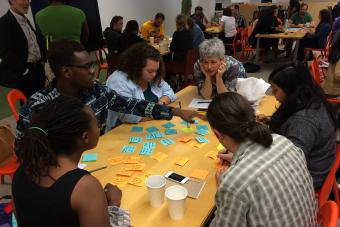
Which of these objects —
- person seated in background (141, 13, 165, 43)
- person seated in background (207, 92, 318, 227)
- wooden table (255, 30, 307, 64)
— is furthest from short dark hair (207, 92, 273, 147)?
wooden table (255, 30, 307, 64)

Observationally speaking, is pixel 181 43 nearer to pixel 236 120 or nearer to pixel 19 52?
pixel 19 52

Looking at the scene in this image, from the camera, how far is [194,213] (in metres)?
1.30

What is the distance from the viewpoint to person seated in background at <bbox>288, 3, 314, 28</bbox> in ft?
26.9

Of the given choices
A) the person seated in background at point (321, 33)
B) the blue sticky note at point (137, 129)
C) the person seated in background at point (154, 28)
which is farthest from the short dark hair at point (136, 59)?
the person seated in background at point (321, 33)

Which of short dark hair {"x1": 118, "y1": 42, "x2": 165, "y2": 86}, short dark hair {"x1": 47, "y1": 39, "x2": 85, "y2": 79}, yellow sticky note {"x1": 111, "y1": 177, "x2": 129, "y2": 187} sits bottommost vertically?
yellow sticky note {"x1": 111, "y1": 177, "x2": 129, "y2": 187}

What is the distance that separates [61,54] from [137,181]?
0.86m

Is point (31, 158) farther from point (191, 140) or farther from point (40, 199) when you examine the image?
point (191, 140)

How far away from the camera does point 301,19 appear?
8.30m

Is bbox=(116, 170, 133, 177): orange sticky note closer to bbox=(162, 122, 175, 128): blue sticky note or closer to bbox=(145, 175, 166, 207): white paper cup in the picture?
bbox=(145, 175, 166, 207): white paper cup

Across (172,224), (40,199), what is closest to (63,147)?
(40,199)

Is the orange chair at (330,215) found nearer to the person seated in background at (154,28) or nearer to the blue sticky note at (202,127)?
the blue sticky note at (202,127)

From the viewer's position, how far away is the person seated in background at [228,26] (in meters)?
7.73

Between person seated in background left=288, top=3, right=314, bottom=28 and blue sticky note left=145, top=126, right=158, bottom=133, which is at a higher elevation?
person seated in background left=288, top=3, right=314, bottom=28

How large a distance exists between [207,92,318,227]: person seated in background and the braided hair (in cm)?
53
